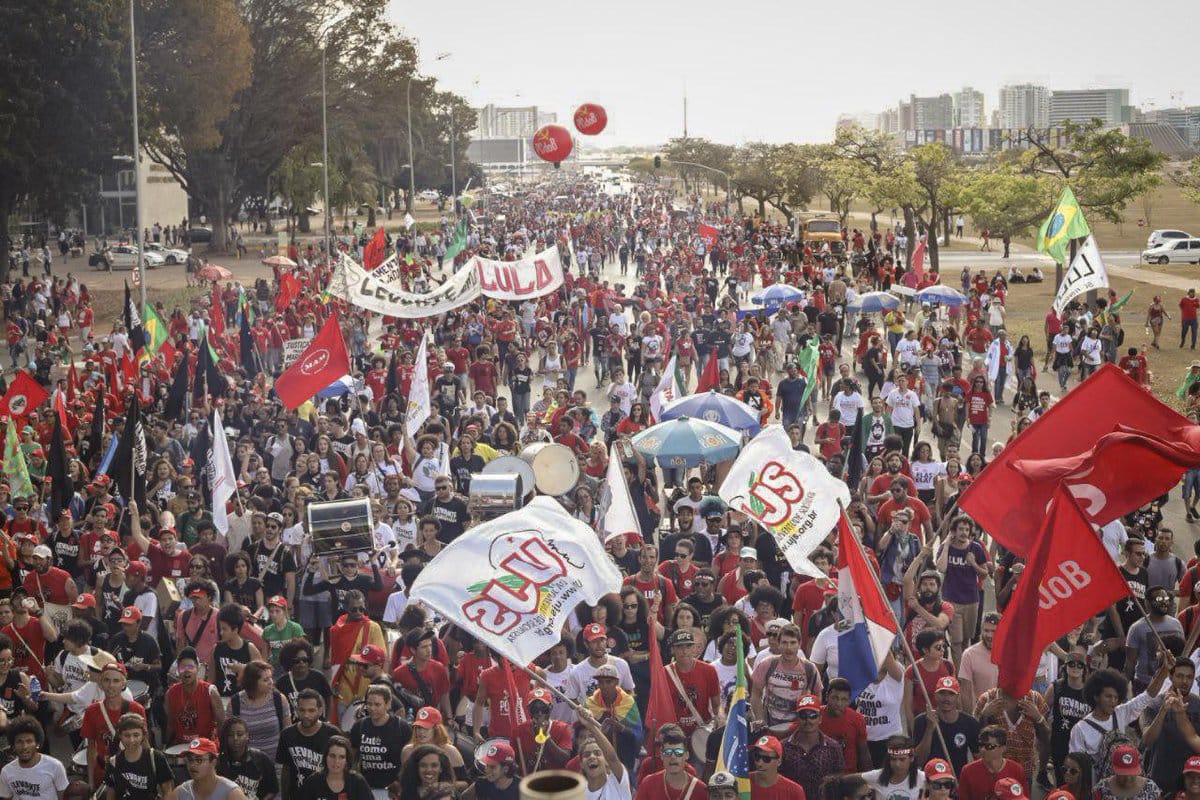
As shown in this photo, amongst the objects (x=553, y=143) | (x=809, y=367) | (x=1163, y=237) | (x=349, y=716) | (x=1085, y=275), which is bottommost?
(x=349, y=716)

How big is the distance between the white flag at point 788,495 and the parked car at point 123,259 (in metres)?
53.0

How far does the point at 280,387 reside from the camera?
669 inches

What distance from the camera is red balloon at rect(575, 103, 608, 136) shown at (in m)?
54.3

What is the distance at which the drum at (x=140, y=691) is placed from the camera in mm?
9531

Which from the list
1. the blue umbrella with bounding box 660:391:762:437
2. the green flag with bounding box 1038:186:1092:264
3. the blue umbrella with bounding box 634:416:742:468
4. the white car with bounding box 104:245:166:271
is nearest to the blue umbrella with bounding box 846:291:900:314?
the green flag with bounding box 1038:186:1092:264

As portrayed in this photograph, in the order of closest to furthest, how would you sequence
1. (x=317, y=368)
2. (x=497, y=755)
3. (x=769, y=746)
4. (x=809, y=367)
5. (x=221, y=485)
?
(x=769, y=746)
(x=497, y=755)
(x=221, y=485)
(x=317, y=368)
(x=809, y=367)

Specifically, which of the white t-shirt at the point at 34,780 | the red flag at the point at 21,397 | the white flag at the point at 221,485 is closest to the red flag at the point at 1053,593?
the white t-shirt at the point at 34,780

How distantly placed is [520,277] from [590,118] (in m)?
30.3

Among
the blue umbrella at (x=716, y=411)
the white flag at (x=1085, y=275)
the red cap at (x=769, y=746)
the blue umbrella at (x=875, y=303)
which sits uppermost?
the white flag at (x=1085, y=275)

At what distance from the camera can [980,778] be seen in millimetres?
7578

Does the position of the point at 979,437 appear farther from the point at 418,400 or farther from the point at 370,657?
the point at 370,657

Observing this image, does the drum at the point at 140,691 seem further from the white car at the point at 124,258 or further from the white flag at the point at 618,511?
the white car at the point at 124,258

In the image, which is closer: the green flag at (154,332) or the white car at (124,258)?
the green flag at (154,332)

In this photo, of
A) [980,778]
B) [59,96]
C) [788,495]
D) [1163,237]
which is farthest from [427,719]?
[1163,237]
